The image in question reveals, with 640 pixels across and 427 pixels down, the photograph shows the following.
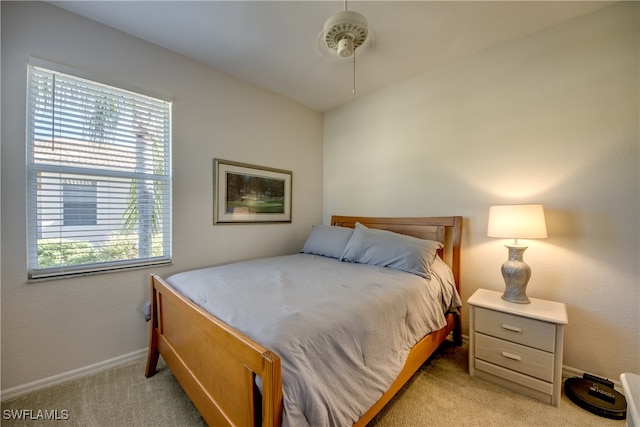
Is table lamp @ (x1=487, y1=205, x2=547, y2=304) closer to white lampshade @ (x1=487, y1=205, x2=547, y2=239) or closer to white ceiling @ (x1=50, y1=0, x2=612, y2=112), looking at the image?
white lampshade @ (x1=487, y1=205, x2=547, y2=239)

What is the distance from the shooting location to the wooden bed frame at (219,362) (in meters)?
0.81

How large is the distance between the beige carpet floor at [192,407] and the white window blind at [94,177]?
78 centimetres

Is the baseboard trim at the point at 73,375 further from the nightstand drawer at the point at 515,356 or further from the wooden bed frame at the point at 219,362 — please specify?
the nightstand drawer at the point at 515,356

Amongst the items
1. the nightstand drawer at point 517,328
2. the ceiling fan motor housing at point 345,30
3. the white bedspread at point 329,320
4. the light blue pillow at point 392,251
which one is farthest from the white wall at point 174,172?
the nightstand drawer at point 517,328

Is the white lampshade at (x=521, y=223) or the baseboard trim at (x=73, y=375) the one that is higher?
the white lampshade at (x=521, y=223)

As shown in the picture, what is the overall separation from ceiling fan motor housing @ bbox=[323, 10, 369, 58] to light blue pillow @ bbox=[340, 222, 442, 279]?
1505 mm

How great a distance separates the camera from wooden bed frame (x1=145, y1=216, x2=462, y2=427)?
81 cm

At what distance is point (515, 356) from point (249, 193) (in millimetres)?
2608

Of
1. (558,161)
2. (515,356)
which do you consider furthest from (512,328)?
(558,161)

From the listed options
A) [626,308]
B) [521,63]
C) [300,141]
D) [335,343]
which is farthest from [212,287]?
[521,63]

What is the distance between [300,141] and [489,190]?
2.18m

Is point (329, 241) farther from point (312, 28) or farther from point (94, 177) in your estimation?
point (94, 177)

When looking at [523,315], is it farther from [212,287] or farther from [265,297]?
[212,287]

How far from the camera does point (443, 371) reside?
188 centimetres
